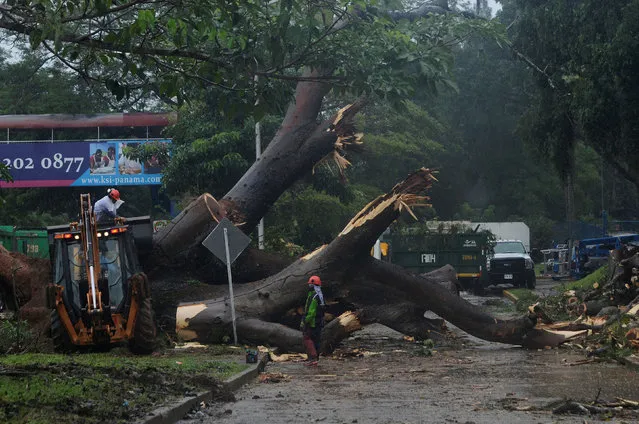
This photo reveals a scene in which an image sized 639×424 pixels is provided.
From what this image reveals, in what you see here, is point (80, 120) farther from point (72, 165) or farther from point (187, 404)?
point (187, 404)

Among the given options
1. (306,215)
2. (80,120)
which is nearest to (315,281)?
(306,215)

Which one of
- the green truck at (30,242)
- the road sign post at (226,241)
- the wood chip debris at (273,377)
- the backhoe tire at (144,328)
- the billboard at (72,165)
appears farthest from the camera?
the billboard at (72,165)

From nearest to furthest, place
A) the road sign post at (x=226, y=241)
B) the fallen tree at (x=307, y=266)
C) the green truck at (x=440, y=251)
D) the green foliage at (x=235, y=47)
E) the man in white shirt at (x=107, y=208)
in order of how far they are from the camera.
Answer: the green foliage at (x=235, y=47) → the man in white shirt at (x=107, y=208) → the fallen tree at (x=307, y=266) → the road sign post at (x=226, y=241) → the green truck at (x=440, y=251)

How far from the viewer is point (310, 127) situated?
2227cm

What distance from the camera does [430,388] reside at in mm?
13438

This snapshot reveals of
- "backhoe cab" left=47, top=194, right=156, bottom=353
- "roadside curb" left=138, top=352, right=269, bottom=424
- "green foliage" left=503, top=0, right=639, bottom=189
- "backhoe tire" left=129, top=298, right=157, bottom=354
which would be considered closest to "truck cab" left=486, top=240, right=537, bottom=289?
"green foliage" left=503, top=0, right=639, bottom=189

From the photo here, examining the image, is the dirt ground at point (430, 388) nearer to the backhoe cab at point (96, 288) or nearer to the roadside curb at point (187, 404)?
A: the roadside curb at point (187, 404)

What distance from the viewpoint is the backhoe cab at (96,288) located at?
1641cm

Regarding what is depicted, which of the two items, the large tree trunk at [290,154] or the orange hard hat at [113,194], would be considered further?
the large tree trunk at [290,154]

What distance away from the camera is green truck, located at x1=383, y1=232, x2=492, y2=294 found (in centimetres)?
3703

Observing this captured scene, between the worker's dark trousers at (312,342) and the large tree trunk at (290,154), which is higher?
the large tree trunk at (290,154)

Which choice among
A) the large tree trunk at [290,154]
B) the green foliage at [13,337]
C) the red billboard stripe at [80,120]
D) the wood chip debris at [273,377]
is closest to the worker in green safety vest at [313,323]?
the wood chip debris at [273,377]

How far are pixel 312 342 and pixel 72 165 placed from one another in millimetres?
33994

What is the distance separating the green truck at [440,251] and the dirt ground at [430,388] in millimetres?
16440
